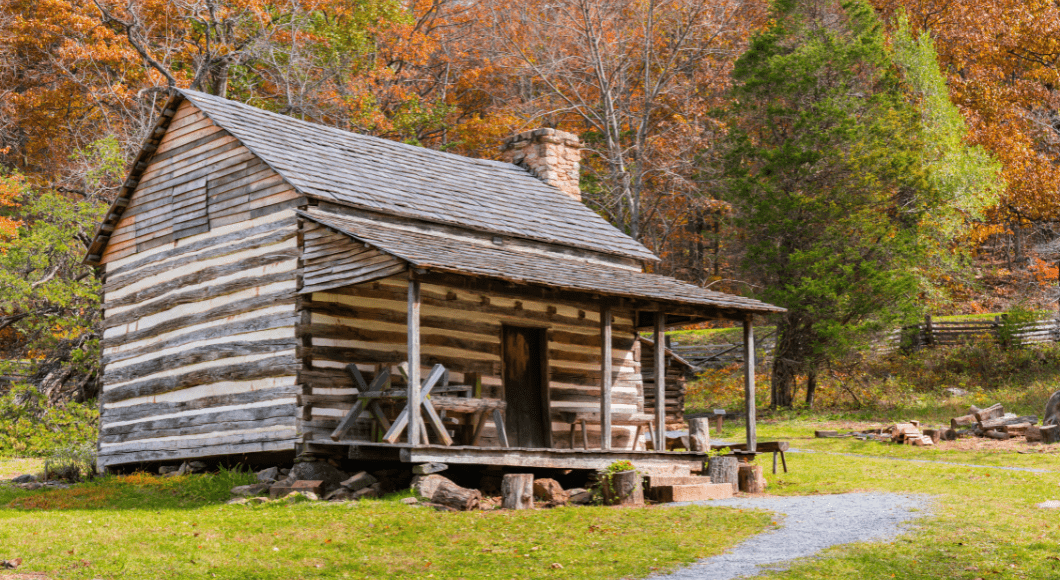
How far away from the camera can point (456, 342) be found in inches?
588

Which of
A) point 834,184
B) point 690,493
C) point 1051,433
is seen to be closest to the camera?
point 690,493

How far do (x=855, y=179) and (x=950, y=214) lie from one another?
118 inches

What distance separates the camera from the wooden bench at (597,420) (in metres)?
16.3

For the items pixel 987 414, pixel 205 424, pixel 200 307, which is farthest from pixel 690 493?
pixel 987 414

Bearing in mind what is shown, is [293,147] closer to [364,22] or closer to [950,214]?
[364,22]

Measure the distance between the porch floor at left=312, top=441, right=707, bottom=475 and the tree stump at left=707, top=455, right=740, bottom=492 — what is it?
355 millimetres

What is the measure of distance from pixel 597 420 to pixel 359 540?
7.83 metres

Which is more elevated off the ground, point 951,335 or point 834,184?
point 834,184

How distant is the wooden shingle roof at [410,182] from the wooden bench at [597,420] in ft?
10.00

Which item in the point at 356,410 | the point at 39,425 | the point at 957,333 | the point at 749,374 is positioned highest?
the point at 957,333

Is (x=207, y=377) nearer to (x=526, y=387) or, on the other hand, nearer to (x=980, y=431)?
Answer: (x=526, y=387)

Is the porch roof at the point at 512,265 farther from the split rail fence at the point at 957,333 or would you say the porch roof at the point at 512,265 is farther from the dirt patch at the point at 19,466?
the split rail fence at the point at 957,333

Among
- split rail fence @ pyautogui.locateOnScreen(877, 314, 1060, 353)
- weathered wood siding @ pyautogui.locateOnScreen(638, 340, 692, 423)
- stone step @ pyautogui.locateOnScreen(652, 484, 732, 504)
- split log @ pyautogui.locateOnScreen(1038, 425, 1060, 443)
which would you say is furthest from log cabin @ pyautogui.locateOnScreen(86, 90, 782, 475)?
split rail fence @ pyautogui.locateOnScreen(877, 314, 1060, 353)

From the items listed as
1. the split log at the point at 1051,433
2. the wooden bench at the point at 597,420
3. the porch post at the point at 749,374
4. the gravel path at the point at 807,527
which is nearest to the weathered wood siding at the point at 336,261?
the wooden bench at the point at 597,420
